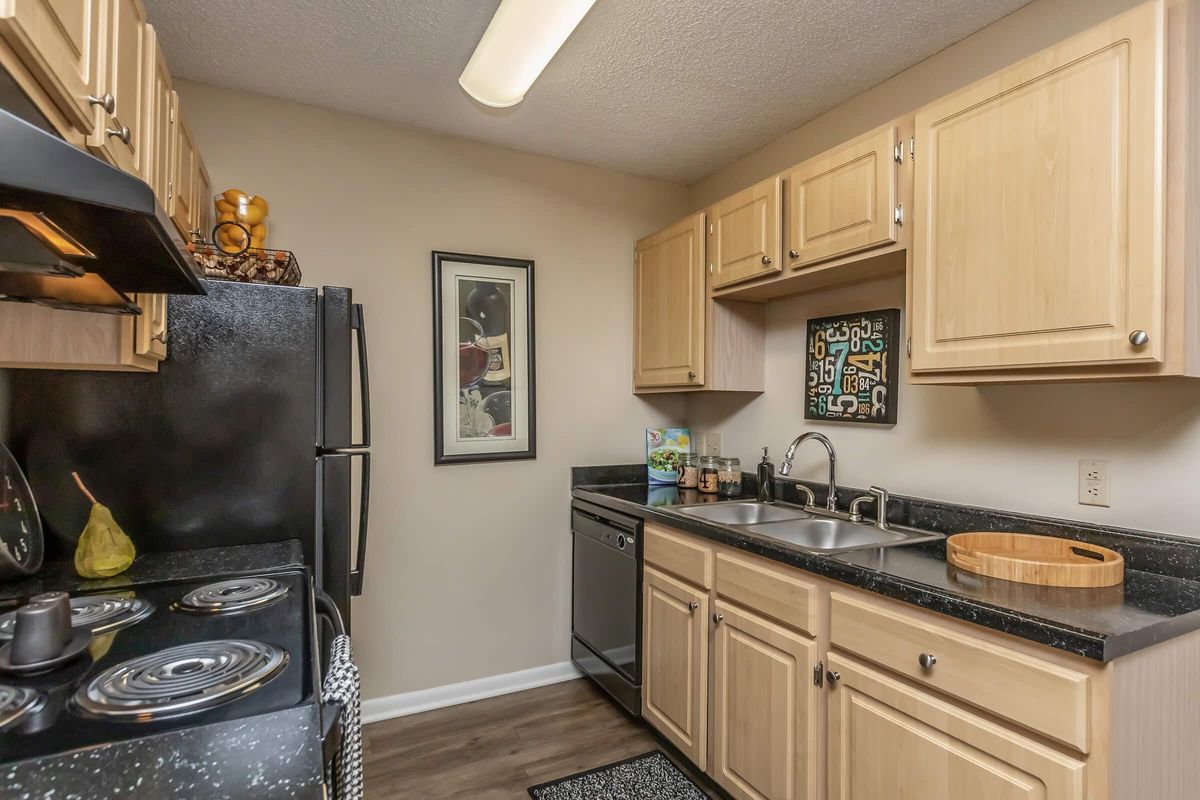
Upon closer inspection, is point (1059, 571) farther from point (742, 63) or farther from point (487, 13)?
point (487, 13)

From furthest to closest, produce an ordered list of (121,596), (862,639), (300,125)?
(300,125), (862,639), (121,596)

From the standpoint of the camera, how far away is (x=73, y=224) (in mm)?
841

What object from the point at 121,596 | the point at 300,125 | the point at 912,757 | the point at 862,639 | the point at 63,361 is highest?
the point at 300,125

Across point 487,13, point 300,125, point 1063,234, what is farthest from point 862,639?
point 300,125

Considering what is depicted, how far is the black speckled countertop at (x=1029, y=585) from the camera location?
109cm

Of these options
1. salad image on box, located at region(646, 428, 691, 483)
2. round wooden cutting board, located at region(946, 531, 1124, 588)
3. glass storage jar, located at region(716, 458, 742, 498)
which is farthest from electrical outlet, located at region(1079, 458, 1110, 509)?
salad image on box, located at region(646, 428, 691, 483)

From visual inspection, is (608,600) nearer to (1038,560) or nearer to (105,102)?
A: (1038,560)

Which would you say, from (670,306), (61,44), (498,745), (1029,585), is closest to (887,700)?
(1029,585)

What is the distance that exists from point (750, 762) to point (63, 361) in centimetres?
207

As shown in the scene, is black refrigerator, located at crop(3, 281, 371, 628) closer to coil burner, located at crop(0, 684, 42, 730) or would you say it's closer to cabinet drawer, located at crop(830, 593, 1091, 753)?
coil burner, located at crop(0, 684, 42, 730)

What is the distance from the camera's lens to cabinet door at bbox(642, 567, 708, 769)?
203cm

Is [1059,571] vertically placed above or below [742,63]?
below

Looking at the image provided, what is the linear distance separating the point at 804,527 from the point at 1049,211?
49.5 inches

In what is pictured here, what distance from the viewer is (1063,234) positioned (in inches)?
53.6
